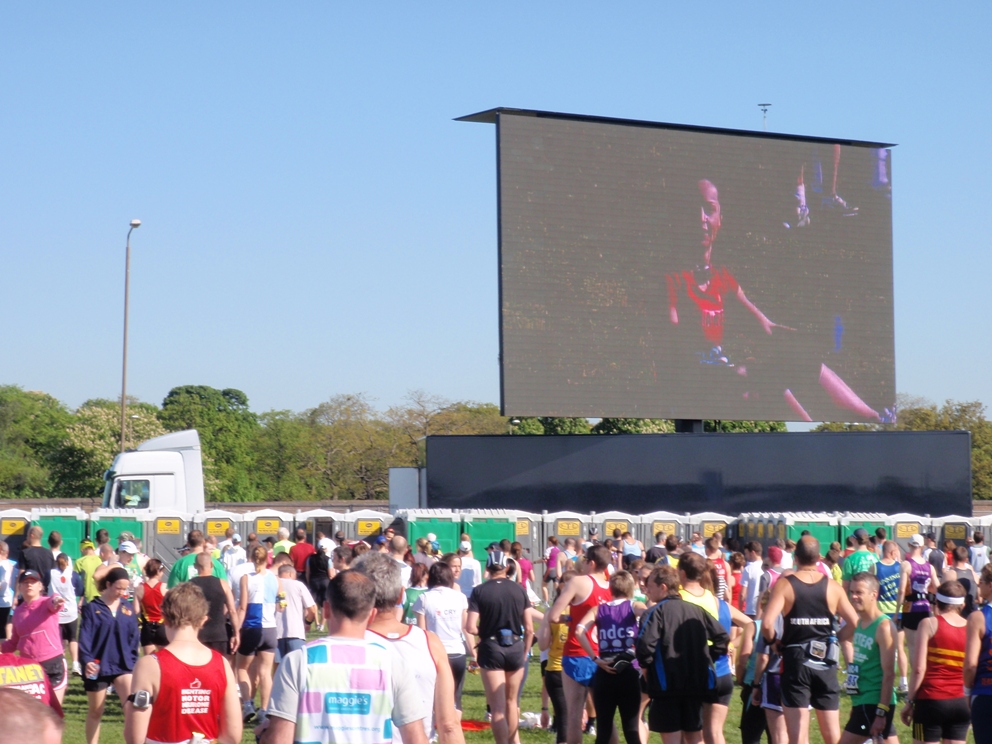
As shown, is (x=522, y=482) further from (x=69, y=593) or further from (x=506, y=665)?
(x=506, y=665)

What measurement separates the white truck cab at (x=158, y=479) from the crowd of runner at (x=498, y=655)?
1376cm

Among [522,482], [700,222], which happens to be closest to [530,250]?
[700,222]

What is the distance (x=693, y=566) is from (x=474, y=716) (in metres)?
4.92

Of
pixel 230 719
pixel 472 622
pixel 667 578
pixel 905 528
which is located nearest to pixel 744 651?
pixel 667 578

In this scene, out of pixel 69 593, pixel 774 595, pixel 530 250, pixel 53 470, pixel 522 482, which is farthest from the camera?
pixel 53 470

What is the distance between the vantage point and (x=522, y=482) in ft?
104

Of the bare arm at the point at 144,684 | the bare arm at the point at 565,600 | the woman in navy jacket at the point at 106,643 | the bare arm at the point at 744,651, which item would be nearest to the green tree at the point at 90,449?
the woman in navy jacket at the point at 106,643

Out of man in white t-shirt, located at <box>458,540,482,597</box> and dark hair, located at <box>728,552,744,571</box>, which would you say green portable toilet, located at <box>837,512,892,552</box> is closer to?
dark hair, located at <box>728,552,744,571</box>

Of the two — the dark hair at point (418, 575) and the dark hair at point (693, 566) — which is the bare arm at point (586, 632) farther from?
the dark hair at point (418, 575)

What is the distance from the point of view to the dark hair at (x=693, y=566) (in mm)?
7422

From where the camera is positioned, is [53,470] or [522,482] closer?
[522,482]

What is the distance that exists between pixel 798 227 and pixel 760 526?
29.4 feet

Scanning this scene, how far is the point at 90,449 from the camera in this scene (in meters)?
63.6

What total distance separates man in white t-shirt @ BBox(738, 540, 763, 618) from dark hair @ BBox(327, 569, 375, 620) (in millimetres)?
9874
